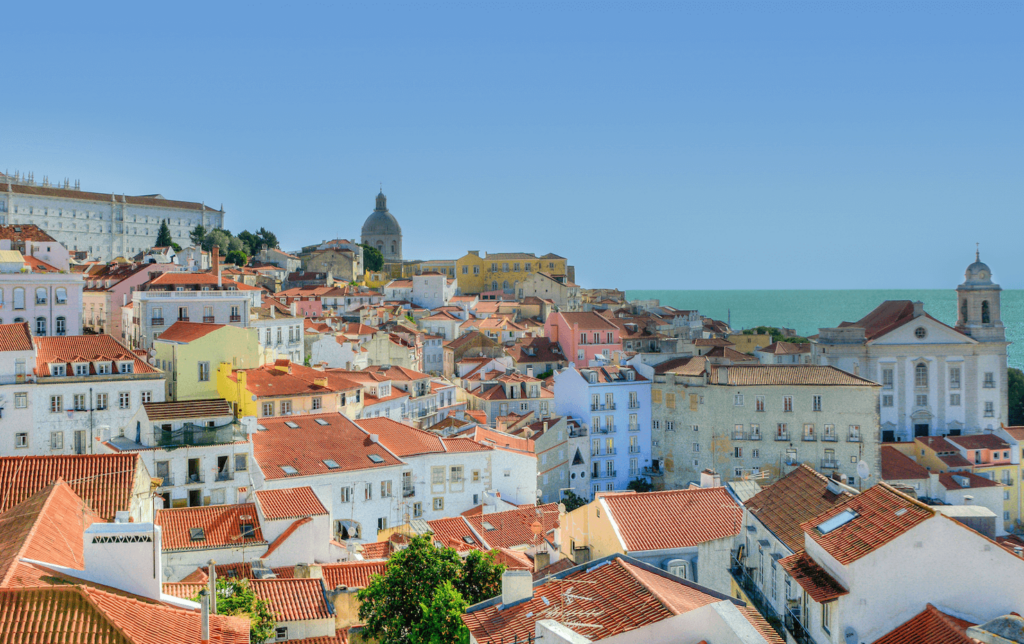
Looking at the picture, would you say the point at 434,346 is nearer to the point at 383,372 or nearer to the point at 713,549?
the point at 383,372

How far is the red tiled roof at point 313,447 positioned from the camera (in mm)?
33500

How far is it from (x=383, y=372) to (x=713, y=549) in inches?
1490

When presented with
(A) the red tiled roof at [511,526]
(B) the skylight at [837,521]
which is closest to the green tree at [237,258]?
(A) the red tiled roof at [511,526]

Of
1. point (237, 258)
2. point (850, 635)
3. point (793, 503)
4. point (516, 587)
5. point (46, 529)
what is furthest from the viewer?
point (237, 258)

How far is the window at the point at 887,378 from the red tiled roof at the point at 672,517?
4305 centimetres

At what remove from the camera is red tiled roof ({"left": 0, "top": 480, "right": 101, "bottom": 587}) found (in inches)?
540

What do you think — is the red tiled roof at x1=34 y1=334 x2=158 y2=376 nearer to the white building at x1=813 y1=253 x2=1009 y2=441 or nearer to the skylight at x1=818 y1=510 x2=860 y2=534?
the skylight at x1=818 y1=510 x2=860 y2=534

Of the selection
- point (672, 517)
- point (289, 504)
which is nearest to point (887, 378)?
point (672, 517)

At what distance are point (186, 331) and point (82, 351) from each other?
239 inches

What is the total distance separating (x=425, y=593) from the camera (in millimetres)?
17766

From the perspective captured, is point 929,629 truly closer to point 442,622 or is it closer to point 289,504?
point 442,622

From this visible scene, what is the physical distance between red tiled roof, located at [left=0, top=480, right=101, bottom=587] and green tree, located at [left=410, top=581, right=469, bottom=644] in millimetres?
6155

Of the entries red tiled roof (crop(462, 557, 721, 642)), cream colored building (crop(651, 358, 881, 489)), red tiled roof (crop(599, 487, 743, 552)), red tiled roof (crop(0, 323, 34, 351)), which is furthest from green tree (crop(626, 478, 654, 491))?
red tiled roof (crop(462, 557, 721, 642))

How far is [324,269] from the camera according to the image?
11731 centimetres
